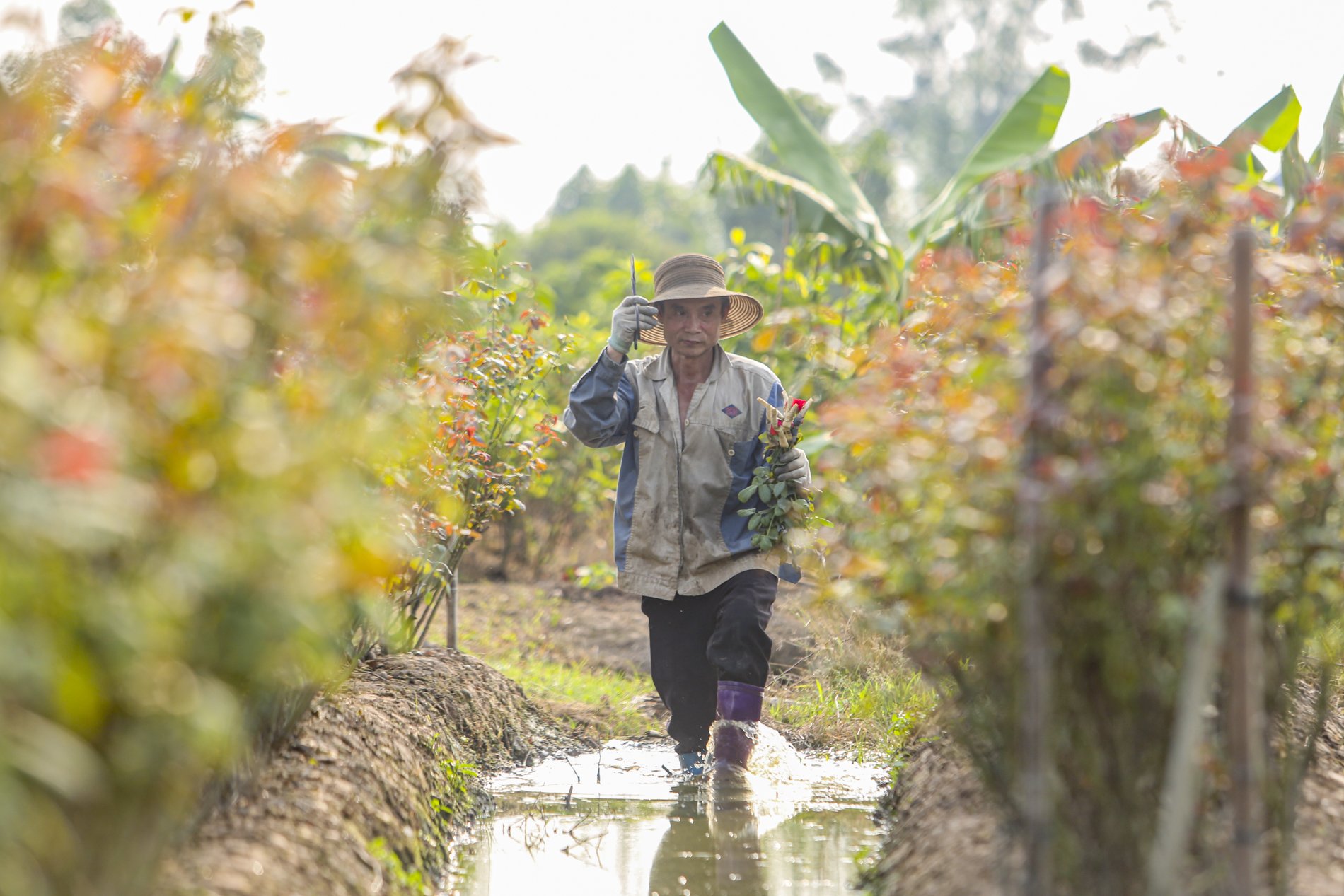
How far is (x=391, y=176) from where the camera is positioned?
9.20 ft

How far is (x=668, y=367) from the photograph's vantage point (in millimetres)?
6207

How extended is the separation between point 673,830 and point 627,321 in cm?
214

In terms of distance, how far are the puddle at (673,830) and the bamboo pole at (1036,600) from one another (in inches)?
73.5

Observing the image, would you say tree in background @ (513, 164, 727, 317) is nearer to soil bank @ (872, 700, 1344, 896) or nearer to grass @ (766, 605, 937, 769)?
grass @ (766, 605, 937, 769)

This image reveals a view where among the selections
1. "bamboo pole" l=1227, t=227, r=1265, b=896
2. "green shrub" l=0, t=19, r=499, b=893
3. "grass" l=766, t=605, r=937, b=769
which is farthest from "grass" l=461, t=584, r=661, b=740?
"bamboo pole" l=1227, t=227, r=1265, b=896

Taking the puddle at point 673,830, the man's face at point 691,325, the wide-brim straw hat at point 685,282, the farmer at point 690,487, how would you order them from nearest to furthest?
the puddle at point 673,830 → the farmer at point 690,487 → the wide-brim straw hat at point 685,282 → the man's face at point 691,325

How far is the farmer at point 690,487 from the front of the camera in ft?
19.1

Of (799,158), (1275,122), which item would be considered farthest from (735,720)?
(799,158)

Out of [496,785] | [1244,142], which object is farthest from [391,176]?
Answer: [496,785]

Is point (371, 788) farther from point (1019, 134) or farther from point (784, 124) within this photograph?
point (1019, 134)

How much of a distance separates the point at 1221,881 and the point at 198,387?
86.7 inches

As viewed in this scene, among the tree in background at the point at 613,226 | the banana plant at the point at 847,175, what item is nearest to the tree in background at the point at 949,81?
the tree in background at the point at 613,226

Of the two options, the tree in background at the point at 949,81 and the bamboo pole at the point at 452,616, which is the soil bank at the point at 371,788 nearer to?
the bamboo pole at the point at 452,616

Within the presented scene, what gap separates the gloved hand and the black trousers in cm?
113
